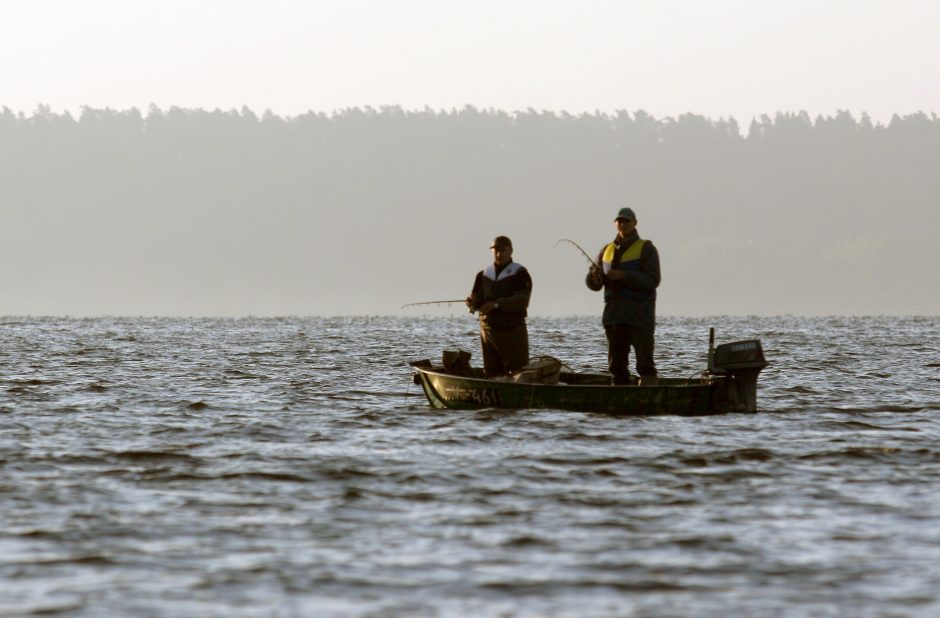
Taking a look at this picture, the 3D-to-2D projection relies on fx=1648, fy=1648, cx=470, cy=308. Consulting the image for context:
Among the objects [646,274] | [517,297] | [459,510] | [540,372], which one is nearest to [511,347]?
[540,372]

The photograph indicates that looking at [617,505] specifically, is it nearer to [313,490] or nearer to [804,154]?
[313,490]

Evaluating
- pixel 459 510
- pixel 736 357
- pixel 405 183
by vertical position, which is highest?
pixel 405 183

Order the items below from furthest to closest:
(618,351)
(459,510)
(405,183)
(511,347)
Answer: (405,183)
(511,347)
(618,351)
(459,510)

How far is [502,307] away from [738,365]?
265cm

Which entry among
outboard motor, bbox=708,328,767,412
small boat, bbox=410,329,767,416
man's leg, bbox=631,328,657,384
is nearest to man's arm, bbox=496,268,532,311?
small boat, bbox=410,329,767,416

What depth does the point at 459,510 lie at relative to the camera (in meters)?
11.9

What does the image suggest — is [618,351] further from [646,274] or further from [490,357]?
[490,357]

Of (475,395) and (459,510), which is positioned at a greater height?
(475,395)

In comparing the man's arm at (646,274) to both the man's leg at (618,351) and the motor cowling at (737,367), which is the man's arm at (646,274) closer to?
the man's leg at (618,351)

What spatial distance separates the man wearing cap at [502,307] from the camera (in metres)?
18.1

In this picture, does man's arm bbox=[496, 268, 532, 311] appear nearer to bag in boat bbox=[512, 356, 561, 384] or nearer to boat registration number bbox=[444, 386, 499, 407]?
bag in boat bbox=[512, 356, 561, 384]

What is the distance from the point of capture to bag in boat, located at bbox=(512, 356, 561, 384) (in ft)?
59.8

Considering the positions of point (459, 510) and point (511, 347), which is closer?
point (459, 510)

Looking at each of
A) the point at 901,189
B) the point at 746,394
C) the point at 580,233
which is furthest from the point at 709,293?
the point at 746,394
